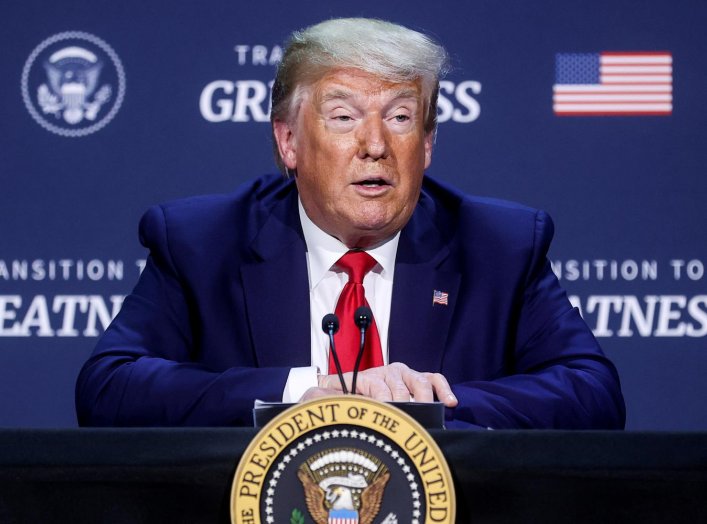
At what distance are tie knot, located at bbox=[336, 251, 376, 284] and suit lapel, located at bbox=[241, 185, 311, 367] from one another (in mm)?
90

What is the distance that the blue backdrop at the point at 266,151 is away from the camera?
3.27 metres

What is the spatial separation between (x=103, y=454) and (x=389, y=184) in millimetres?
1081

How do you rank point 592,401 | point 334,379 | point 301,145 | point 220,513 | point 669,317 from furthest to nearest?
point 669,317
point 301,145
point 592,401
point 334,379
point 220,513

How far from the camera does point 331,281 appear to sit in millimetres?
2467

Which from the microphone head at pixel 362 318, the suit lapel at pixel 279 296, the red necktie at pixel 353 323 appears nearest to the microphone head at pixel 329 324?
the microphone head at pixel 362 318

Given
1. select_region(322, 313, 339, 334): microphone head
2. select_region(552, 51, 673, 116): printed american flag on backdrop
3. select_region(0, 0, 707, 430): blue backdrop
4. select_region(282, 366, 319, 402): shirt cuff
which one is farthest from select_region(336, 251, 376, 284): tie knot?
select_region(552, 51, 673, 116): printed american flag on backdrop

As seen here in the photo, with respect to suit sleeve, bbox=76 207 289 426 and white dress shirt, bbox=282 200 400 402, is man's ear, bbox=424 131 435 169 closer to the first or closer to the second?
white dress shirt, bbox=282 200 400 402

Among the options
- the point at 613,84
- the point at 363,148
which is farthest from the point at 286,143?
the point at 613,84

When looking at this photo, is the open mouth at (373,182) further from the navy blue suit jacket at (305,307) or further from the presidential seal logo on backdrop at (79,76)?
the presidential seal logo on backdrop at (79,76)

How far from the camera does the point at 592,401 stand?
2.22m

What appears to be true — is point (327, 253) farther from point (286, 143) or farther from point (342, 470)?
point (342, 470)

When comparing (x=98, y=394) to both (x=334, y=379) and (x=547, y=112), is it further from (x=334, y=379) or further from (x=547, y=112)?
(x=547, y=112)

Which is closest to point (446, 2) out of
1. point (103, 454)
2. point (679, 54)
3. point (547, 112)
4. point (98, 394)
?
point (547, 112)

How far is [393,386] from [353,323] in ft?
1.40
